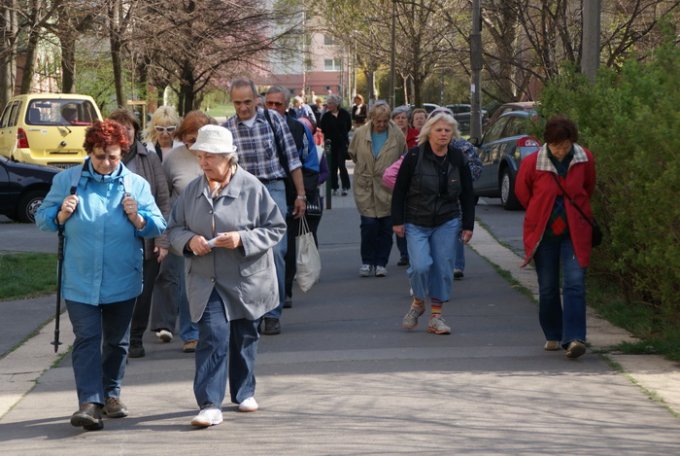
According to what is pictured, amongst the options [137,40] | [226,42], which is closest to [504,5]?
[137,40]

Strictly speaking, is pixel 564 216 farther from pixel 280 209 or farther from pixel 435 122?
pixel 280 209

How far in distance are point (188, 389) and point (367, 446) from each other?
1.90 metres

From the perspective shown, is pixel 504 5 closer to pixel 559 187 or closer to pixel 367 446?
pixel 559 187

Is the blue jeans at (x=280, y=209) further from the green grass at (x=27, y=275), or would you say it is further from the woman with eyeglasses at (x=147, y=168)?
the green grass at (x=27, y=275)

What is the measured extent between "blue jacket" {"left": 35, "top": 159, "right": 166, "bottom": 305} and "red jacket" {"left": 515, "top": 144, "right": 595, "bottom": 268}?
2715mm

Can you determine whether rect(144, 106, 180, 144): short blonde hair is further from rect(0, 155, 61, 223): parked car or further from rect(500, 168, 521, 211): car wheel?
rect(500, 168, 521, 211): car wheel

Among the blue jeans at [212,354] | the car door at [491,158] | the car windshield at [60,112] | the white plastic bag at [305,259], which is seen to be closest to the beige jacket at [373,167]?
the white plastic bag at [305,259]

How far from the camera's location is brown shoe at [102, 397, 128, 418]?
7043 mm

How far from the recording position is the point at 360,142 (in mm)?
12992

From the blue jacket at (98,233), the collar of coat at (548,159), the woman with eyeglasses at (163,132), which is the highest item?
the woman with eyeglasses at (163,132)

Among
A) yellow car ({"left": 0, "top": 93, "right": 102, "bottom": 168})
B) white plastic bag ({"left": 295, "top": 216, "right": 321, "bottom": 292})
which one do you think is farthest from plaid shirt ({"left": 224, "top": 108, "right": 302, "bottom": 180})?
yellow car ({"left": 0, "top": 93, "right": 102, "bottom": 168})

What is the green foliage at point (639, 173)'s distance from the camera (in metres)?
7.91

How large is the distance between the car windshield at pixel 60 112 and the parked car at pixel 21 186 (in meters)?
5.08

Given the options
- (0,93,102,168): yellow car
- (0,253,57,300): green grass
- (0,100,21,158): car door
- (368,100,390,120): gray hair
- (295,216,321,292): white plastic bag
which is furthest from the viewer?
(0,100,21,158): car door
